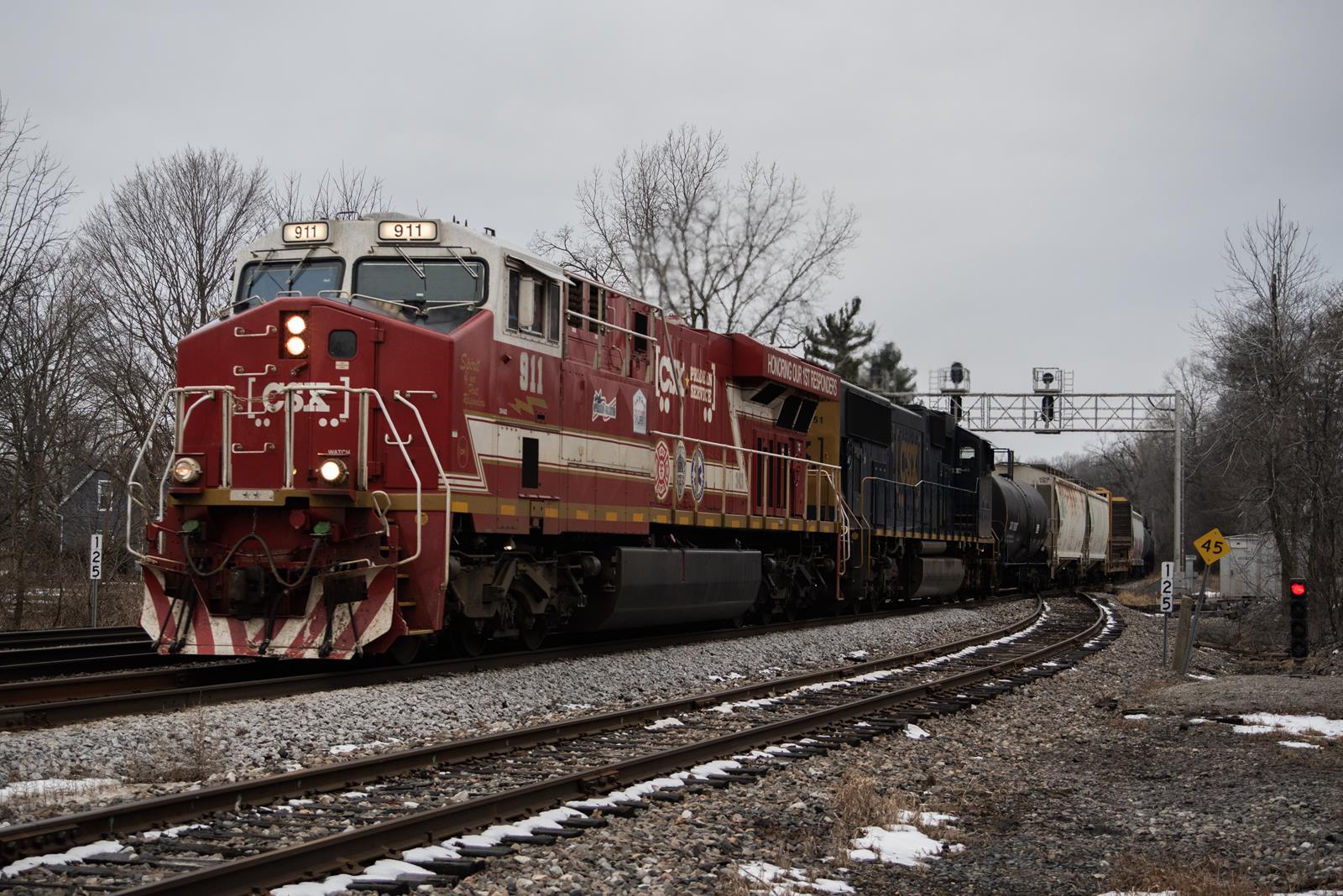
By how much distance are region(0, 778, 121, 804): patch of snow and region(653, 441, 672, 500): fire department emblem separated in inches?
315

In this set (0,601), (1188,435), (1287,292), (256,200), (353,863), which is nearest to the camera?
(353,863)

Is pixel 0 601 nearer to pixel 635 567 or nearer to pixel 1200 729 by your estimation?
pixel 635 567

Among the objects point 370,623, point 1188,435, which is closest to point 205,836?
point 370,623

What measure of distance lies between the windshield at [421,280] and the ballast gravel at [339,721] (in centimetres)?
334

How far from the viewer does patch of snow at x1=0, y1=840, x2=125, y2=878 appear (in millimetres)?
4855

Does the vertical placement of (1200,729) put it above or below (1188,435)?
below

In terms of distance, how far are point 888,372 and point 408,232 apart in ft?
229

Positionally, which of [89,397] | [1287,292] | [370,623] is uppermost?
[1287,292]

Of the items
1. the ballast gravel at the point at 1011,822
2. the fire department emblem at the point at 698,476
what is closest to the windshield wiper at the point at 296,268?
the fire department emblem at the point at 698,476

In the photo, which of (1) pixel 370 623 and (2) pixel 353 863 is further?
(1) pixel 370 623

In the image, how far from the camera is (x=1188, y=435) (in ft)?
180

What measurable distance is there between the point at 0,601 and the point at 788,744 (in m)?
15.4

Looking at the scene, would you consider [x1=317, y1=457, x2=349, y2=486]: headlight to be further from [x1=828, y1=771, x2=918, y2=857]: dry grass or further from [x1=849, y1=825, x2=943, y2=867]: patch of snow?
[x1=849, y1=825, x2=943, y2=867]: patch of snow

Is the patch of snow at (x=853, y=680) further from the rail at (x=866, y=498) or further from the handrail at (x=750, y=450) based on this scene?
the handrail at (x=750, y=450)
